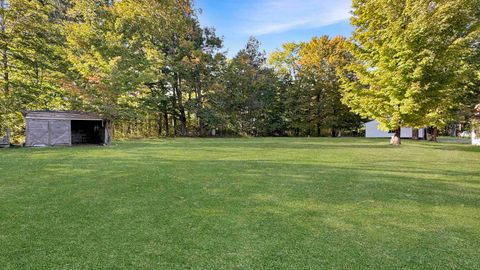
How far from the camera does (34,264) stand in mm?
2641

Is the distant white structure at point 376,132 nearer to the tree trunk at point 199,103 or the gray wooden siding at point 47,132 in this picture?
the tree trunk at point 199,103

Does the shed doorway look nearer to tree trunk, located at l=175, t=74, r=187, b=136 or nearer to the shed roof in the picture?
the shed roof

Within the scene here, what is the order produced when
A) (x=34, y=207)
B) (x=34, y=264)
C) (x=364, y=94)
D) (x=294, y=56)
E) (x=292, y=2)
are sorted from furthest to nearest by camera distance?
(x=294, y=56), (x=364, y=94), (x=292, y=2), (x=34, y=207), (x=34, y=264)

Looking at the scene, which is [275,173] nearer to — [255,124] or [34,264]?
[34,264]

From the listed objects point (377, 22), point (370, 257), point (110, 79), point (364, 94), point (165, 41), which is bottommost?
point (370, 257)

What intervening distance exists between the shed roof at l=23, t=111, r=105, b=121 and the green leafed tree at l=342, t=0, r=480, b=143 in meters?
17.5

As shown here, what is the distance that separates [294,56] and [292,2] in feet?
77.5

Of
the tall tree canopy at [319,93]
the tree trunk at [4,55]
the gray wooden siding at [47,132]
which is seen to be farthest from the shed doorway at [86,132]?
the tall tree canopy at [319,93]

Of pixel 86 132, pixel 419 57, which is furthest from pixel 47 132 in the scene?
pixel 419 57

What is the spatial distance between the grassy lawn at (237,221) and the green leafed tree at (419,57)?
9.26 metres

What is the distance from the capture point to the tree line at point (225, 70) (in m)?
14.6

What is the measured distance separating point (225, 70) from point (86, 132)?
1783 cm

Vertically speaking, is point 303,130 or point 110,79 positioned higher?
point 110,79

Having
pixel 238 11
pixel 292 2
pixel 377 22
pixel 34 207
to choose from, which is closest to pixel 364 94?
pixel 377 22
